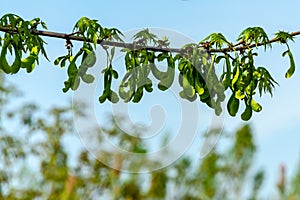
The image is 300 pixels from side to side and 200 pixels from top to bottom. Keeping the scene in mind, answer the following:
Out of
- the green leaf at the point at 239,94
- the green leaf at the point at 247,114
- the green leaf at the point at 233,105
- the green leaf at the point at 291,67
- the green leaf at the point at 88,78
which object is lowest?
the green leaf at the point at 247,114

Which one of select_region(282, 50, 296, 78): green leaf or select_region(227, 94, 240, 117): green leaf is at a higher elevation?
select_region(282, 50, 296, 78): green leaf

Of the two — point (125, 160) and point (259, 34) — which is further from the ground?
point (259, 34)

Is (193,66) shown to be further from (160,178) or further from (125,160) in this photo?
(160,178)

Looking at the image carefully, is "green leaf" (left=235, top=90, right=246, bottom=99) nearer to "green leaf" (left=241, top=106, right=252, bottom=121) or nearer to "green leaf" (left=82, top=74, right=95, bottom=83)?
"green leaf" (left=241, top=106, right=252, bottom=121)

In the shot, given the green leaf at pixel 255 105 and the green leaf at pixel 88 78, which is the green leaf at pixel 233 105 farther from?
the green leaf at pixel 88 78

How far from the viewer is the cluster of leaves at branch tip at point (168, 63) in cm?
213

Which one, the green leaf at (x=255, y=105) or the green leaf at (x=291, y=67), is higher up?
the green leaf at (x=291, y=67)

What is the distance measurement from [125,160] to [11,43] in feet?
19.8

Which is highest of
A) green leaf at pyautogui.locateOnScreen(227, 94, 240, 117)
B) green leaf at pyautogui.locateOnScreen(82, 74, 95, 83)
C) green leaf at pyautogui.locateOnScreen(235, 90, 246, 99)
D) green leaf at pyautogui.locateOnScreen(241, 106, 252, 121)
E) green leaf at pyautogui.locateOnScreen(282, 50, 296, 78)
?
green leaf at pyautogui.locateOnScreen(282, 50, 296, 78)

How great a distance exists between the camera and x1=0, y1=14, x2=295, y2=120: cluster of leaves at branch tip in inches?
83.7

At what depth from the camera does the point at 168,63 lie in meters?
2.18

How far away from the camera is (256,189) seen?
12.5 meters

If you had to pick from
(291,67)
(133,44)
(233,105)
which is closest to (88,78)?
(133,44)

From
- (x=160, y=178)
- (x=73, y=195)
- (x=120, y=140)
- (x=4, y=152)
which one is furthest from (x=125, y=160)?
(x=160, y=178)
